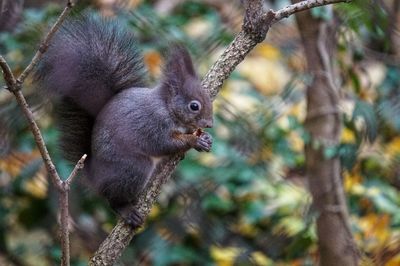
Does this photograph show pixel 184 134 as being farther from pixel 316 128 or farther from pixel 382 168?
pixel 382 168

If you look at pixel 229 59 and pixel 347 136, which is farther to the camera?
pixel 347 136

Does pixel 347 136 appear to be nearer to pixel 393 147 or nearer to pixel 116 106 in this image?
pixel 393 147

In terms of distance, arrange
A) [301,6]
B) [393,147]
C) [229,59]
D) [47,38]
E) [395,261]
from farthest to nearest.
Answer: [393,147], [395,261], [229,59], [301,6], [47,38]

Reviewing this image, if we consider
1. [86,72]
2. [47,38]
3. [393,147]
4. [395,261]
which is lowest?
[395,261]

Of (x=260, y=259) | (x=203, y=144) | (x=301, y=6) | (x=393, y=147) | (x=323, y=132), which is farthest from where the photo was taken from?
(x=393, y=147)

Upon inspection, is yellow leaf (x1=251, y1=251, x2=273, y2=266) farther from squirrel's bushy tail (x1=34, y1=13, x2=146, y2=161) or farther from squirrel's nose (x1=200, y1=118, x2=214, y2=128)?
squirrel's bushy tail (x1=34, y1=13, x2=146, y2=161)

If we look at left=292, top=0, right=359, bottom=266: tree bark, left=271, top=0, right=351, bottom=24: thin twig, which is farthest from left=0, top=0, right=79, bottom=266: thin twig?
left=292, top=0, right=359, bottom=266: tree bark

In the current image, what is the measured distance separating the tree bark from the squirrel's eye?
0.76 m

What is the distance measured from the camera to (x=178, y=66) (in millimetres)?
2211

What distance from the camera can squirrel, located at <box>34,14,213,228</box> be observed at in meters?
2.13

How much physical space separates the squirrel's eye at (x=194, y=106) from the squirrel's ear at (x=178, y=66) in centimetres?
8

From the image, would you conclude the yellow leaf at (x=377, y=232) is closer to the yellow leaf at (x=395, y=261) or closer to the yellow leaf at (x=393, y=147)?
the yellow leaf at (x=395, y=261)

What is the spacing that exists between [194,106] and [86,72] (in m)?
0.34

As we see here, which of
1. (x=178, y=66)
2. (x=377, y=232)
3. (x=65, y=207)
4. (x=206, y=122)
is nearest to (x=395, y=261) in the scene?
(x=377, y=232)
